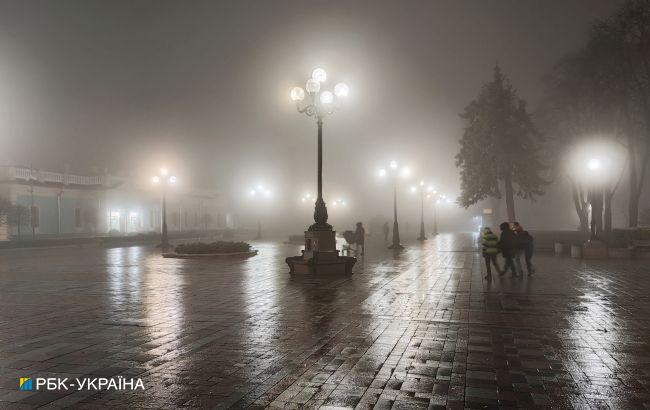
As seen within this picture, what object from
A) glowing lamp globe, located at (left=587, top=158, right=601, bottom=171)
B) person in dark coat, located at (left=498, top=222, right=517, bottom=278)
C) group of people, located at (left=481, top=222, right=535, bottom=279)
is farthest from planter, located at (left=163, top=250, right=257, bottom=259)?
glowing lamp globe, located at (left=587, top=158, right=601, bottom=171)

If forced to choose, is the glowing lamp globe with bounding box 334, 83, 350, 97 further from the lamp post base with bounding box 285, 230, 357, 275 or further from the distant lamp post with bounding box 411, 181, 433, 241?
the distant lamp post with bounding box 411, 181, 433, 241

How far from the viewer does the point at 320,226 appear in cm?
1589

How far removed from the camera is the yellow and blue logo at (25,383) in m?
5.09

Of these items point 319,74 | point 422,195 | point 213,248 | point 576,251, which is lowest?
point 576,251

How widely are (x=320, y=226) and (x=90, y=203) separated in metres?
50.4

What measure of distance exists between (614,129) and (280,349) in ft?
112

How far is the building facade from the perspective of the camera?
4934 centimetres

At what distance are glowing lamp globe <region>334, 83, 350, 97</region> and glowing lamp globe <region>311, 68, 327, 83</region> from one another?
0.54m

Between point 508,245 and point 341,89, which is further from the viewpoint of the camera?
point 341,89

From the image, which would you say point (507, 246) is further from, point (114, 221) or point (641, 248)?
point (114, 221)

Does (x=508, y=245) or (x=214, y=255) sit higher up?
(x=508, y=245)

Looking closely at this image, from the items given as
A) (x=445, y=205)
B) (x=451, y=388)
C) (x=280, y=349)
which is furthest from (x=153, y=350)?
(x=445, y=205)

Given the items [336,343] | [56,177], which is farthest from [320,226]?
[56,177]

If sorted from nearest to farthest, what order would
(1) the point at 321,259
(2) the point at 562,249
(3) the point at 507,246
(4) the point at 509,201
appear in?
(3) the point at 507,246
(1) the point at 321,259
(2) the point at 562,249
(4) the point at 509,201
